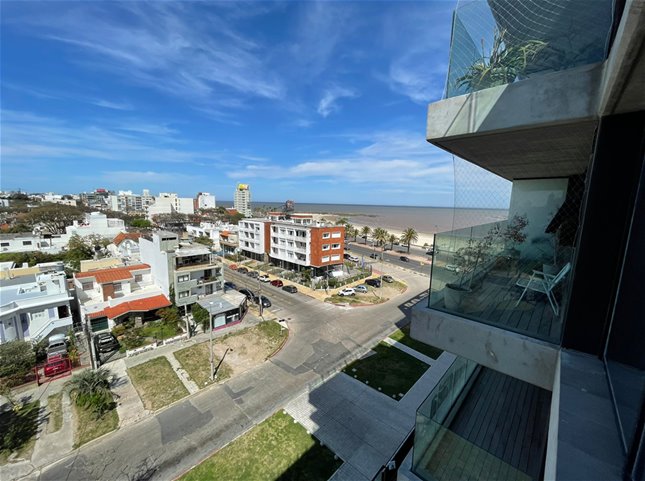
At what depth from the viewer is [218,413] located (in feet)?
39.1

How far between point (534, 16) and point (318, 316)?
2129cm

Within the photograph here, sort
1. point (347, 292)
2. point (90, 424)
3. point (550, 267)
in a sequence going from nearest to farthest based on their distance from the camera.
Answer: point (550, 267)
point (90, 424)
point (347, 292)

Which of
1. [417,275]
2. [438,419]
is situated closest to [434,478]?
[438,419]

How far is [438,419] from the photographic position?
538 cm

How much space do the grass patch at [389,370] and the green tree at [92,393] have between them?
11.5 metres

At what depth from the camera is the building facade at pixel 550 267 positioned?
7.47ft

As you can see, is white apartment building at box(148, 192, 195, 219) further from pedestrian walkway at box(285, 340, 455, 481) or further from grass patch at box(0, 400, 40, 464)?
pedestrian walkway at box(285, 340, 455, 481)

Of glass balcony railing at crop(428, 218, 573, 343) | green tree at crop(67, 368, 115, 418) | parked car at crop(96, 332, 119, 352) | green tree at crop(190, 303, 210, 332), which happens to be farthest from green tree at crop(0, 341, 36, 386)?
glass balcony railing at crop(428, 218, 573, 343)

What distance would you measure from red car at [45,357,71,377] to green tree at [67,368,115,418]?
2.47 meters

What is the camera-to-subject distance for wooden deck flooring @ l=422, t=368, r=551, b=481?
4.13m

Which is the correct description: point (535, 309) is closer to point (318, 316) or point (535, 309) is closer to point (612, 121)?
point (612, 121)

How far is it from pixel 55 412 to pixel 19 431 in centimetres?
114

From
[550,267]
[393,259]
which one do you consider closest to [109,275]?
[550,267]

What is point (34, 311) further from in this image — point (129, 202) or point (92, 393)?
point (129, 202)
